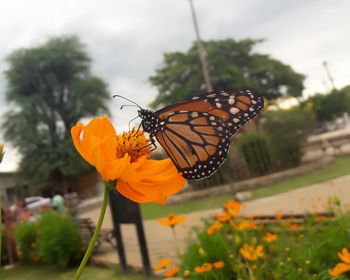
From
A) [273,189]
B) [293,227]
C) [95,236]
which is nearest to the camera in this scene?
[95,236]

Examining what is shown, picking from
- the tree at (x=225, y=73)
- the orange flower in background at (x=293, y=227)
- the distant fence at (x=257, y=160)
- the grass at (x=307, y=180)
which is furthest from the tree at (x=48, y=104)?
the orange flower in background at (x=293, y=227)

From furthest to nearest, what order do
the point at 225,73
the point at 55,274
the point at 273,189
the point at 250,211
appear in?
the point at 225,73 → the point at 273,189 → the point at 250,211 → the point at 55,274

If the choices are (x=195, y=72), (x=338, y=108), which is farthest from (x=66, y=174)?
(x=338, y=108)

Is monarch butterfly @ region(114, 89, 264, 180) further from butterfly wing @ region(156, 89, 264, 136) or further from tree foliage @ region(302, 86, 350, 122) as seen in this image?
tree foliage @ region(302, 86, 350, 122)

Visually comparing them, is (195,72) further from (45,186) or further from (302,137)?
(302,137)

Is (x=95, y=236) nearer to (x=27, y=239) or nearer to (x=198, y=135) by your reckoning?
(x=198, y=135)

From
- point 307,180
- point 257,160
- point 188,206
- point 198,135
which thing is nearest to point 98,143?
point 198,135
